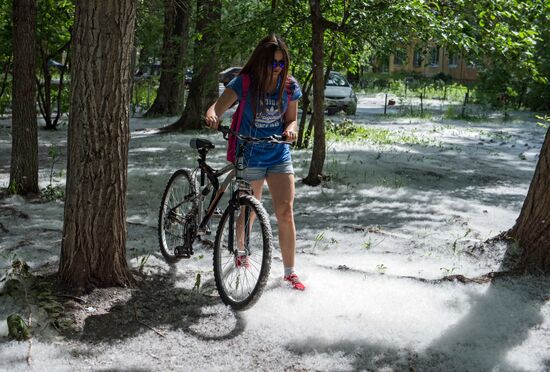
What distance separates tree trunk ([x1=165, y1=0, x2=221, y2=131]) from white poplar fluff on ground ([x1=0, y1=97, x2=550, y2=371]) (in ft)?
5.79

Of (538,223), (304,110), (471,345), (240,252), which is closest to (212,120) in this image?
(240,252)

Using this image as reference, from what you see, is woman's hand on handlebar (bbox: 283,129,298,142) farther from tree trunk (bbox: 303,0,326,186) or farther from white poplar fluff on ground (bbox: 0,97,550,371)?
tree trunk (bbox: 303,0,326,186)

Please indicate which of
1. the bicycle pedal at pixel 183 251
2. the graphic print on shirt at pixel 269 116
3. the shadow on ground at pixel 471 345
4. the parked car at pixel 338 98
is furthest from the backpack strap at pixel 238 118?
the parked car at pixel 338 98

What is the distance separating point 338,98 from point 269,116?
19007 mm

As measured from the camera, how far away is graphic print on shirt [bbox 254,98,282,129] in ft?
15.5

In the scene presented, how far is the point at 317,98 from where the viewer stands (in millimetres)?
9219

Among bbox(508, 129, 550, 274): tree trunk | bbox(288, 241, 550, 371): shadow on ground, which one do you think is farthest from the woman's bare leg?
bbox(508, 129, 550, 274): tree trunk

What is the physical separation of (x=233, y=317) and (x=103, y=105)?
163 centimetres

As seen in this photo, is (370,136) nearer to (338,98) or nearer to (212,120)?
(338,98)

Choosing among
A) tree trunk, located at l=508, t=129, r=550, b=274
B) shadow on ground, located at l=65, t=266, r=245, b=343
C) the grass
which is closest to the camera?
shadow on ground, located at l=65, t=266, r=245, b=343

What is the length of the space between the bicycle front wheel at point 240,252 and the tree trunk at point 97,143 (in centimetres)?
72

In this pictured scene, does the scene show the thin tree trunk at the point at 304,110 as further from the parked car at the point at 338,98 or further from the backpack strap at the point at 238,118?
the parked car at the point at 338,98

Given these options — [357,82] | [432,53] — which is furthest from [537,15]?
[357,82]

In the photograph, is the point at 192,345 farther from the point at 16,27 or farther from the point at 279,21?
the point at 279,21
